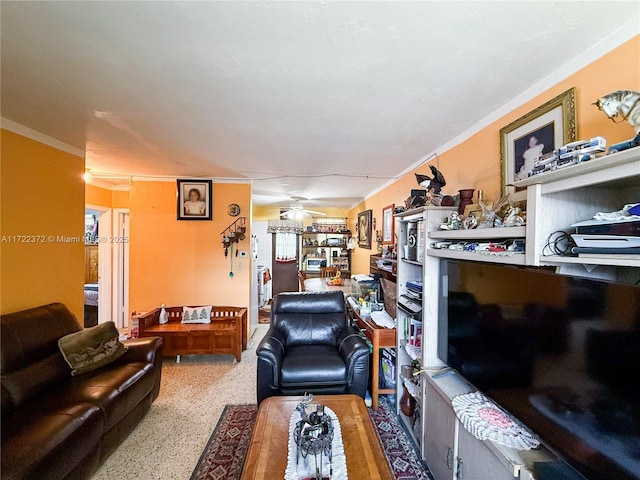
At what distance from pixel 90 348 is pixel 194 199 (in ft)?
7.31

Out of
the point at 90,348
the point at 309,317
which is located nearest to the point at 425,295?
the point at 309,317

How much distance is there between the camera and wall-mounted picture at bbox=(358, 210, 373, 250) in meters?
4.73

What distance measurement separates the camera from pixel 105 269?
4.36 meters

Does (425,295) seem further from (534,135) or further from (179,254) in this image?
(179,254)

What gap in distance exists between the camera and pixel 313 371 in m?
2.32

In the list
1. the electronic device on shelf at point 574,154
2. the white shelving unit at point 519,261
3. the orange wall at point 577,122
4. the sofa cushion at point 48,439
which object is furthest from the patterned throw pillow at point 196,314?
the electronic device on shelf at point 574,154

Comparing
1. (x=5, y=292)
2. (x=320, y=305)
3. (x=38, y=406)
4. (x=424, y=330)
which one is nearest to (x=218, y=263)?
(x=320, y=305)

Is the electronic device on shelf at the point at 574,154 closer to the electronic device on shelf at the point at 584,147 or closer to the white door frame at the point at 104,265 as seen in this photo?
the electronic device on shelf at the point at 584,147

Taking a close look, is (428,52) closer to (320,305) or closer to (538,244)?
(538,244)

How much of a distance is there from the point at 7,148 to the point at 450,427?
3.69 metres

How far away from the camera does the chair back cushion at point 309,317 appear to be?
2928mm

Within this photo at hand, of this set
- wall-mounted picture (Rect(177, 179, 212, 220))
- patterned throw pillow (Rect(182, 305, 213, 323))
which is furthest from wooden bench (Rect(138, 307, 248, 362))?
wall-mounted picture (Rect(177, 179, 212, 220))

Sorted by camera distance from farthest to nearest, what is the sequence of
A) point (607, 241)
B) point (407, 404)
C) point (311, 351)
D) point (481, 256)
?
1. point (311, 351)
2. point (407, 404)
3. point (481, 256)
4. point (607, 241)

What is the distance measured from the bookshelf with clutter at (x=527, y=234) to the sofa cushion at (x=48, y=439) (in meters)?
2.10
